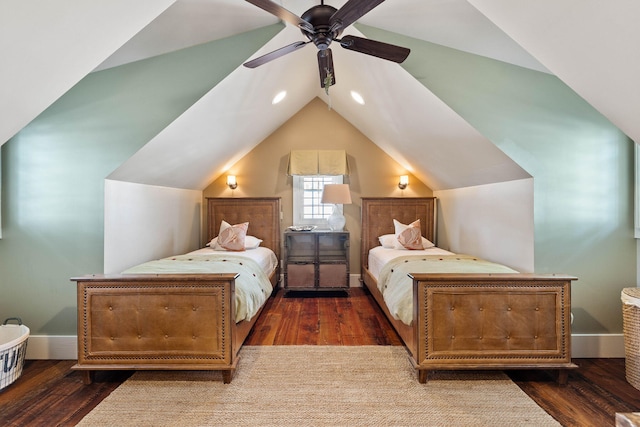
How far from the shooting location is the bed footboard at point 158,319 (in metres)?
2.22

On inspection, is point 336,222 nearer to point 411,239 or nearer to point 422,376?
point 411,239

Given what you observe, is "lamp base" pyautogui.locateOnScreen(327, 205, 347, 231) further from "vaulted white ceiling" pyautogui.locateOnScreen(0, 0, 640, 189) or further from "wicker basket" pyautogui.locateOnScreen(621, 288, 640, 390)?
"wicker basket" pyautogui.locateOnScreen(621, 288, 640, 390)

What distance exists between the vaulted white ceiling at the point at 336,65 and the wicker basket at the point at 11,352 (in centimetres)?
138

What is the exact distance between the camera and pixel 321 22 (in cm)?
183

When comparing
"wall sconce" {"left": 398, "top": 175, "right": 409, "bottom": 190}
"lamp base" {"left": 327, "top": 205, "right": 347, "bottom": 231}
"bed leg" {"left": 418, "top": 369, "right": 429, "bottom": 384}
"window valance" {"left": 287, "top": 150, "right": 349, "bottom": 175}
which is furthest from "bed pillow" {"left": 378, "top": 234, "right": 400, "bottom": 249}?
"bed leg" {"left": 418, "top": 369, "right": 429, "bottom": 384}

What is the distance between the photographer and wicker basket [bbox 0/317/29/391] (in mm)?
2168

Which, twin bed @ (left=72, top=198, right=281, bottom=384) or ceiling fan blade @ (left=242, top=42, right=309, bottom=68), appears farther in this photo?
twin bed @ (left=72, top=198, right=281, bottom=384)

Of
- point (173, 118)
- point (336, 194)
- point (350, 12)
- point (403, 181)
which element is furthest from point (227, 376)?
point (403, 181)

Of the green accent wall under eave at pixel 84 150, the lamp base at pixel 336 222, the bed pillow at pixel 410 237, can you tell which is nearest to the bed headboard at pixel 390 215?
the lamp base at pixel 336 222

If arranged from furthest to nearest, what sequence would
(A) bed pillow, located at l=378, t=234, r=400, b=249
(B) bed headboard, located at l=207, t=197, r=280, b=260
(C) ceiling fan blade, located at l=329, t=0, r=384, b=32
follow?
(B) bed headboard, located at l=207, t=197, r=280, b=260 → (A) bed pillow, located at l=378, t=234, r=400, b=249 → (C) ceiling fan blade, located at l=329, t=0, r=384, b=32

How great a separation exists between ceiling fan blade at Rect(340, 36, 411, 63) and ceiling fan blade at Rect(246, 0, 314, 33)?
0.25 metres

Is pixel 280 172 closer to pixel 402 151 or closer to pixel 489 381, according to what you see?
pixel 402 151

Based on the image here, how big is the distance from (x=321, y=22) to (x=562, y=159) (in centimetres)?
223

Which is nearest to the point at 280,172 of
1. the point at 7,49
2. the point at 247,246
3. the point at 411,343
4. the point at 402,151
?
the point at 247,246
